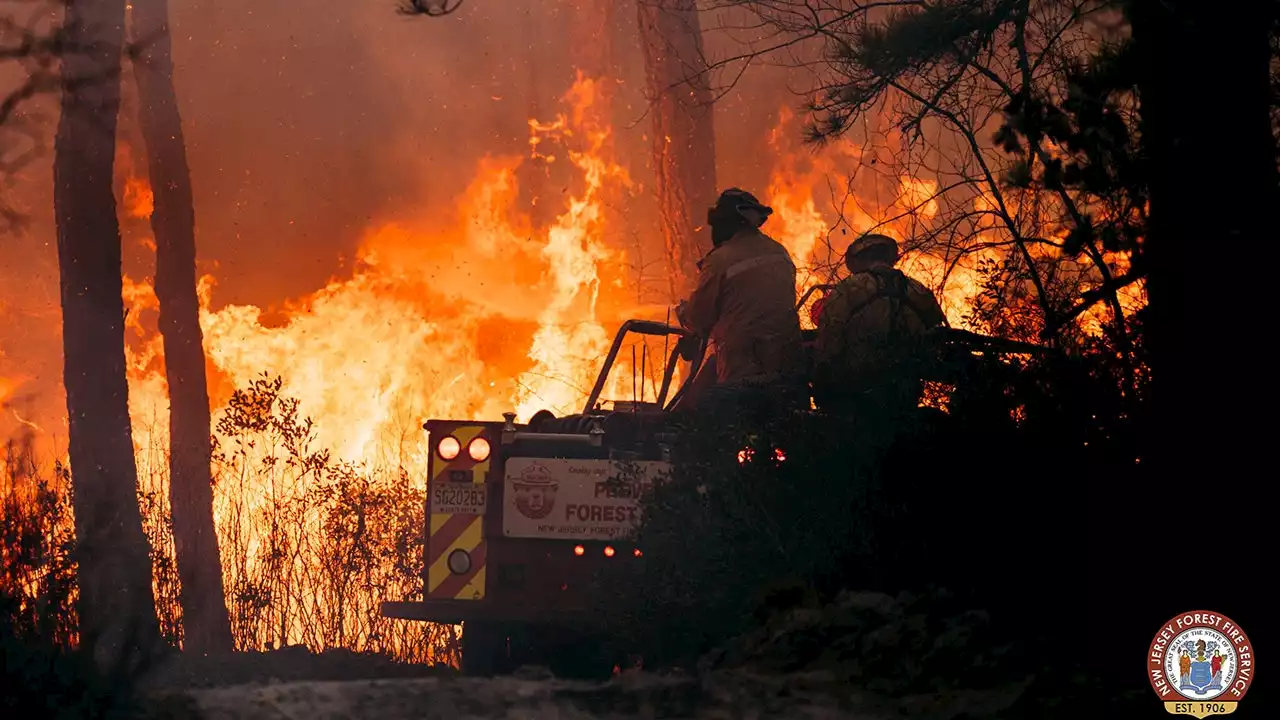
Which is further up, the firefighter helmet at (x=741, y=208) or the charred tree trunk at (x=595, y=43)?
the charred tree trunk at (x=595, y=43)

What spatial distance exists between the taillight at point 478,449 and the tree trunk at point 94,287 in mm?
4517

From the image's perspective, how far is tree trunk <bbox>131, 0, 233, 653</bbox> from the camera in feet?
45.8

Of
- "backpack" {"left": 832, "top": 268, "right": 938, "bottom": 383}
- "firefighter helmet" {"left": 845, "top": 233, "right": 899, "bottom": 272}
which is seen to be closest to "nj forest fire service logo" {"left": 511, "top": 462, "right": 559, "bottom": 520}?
"backpack" {"left": 832, "top": 268, "right": 938, "bottom": 383}

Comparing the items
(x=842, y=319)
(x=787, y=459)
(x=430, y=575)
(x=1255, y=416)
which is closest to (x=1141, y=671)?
(x=1255, y=416)

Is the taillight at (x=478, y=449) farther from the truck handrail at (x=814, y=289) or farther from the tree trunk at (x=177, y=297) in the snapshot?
the tree trunk at (x=177, y=297)

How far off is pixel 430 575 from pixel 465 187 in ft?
47.2

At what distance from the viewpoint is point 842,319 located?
7672 millimetres

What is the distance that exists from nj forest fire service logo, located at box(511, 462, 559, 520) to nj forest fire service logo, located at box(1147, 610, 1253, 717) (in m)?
3.40

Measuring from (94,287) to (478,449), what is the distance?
5210 millimetres

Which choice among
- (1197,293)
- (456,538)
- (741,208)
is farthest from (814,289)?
(1197,293)

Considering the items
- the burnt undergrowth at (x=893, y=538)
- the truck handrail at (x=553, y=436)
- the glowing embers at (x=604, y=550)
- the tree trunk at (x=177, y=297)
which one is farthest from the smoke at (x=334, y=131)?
the burnt undergrowth at (x=893, y=538)

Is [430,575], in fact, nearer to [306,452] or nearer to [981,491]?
[981,491]

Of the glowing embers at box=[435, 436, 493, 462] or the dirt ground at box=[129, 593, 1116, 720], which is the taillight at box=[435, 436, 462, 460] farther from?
the dirt ground at box=[129, 593, 1116, 720]

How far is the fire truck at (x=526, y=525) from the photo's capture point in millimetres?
7430
